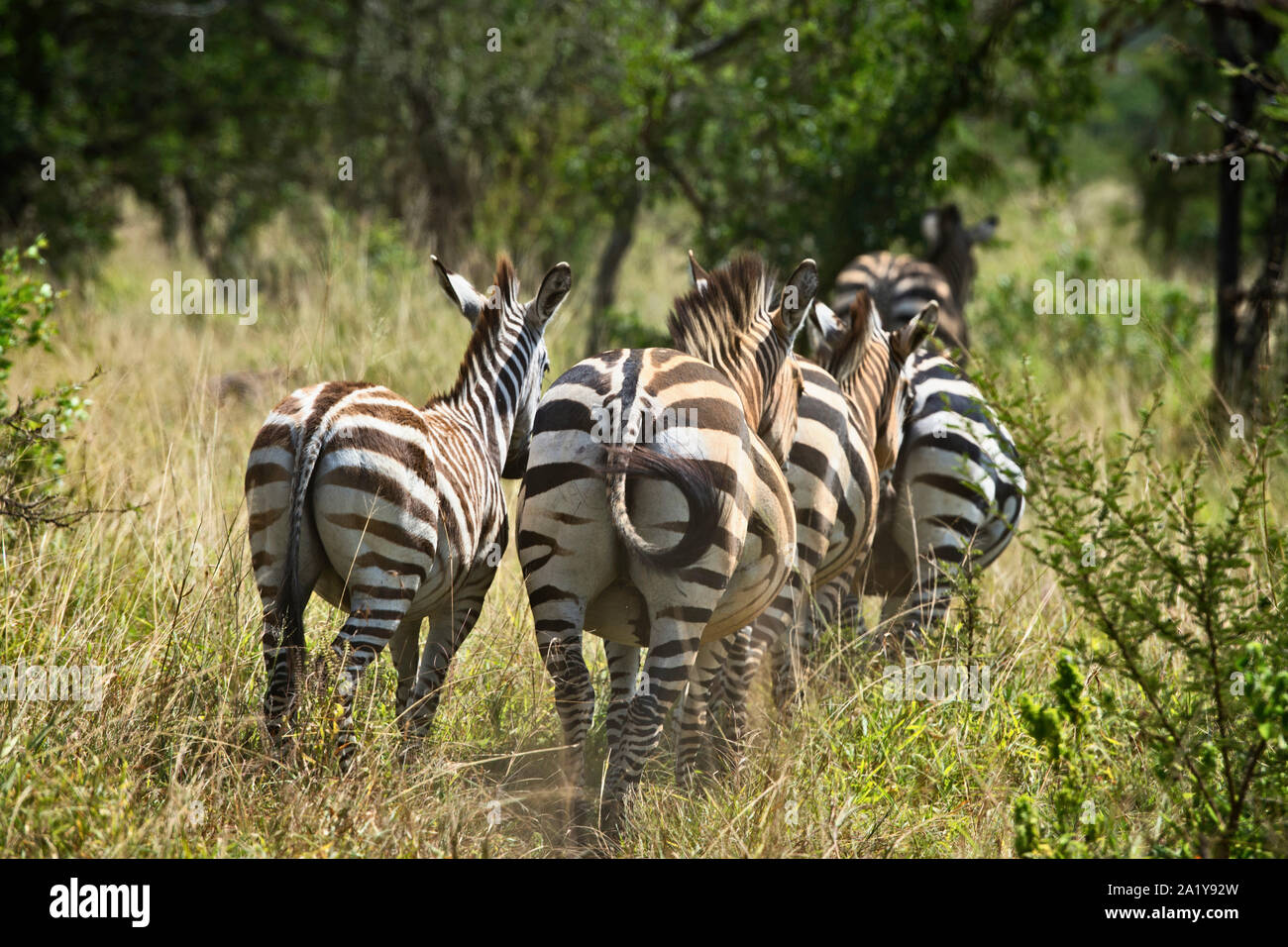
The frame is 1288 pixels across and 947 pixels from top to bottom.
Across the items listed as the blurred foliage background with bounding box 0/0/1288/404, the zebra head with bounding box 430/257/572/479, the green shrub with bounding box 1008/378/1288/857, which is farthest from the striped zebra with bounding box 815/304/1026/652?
the blurred foliage background with bounding box 0/0/1288/404

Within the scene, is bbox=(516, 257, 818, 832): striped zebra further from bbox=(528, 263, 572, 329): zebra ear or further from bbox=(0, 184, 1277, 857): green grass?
bbox=(528, 263, 572, 329): zebra ear

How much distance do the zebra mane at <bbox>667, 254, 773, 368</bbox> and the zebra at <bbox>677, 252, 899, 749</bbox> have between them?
4.4 inches

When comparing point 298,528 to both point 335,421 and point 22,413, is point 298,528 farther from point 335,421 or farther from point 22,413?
point 22,413

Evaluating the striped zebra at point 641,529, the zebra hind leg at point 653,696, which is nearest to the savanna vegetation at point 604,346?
the zebra hind leg at point 653,696

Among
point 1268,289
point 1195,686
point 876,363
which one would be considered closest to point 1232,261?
point 1268,289

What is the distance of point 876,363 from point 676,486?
2.14 metres

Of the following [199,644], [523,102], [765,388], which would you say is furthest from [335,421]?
[523,102]

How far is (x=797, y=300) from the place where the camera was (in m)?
4.57

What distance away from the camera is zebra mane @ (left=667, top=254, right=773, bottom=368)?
4402mm

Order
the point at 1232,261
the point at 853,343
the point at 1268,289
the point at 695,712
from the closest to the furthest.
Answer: the point at 695,712 < the point at 853,343 < the point at 1268,289 < the point at 1232,261

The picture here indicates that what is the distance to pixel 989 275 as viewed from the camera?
16.9 m

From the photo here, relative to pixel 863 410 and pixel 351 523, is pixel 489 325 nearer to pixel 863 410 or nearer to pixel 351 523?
pixel 351 523

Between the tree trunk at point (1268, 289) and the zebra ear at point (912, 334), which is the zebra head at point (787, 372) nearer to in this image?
the zebra ear at point (912, 334)

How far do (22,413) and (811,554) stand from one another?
10.9 feet
